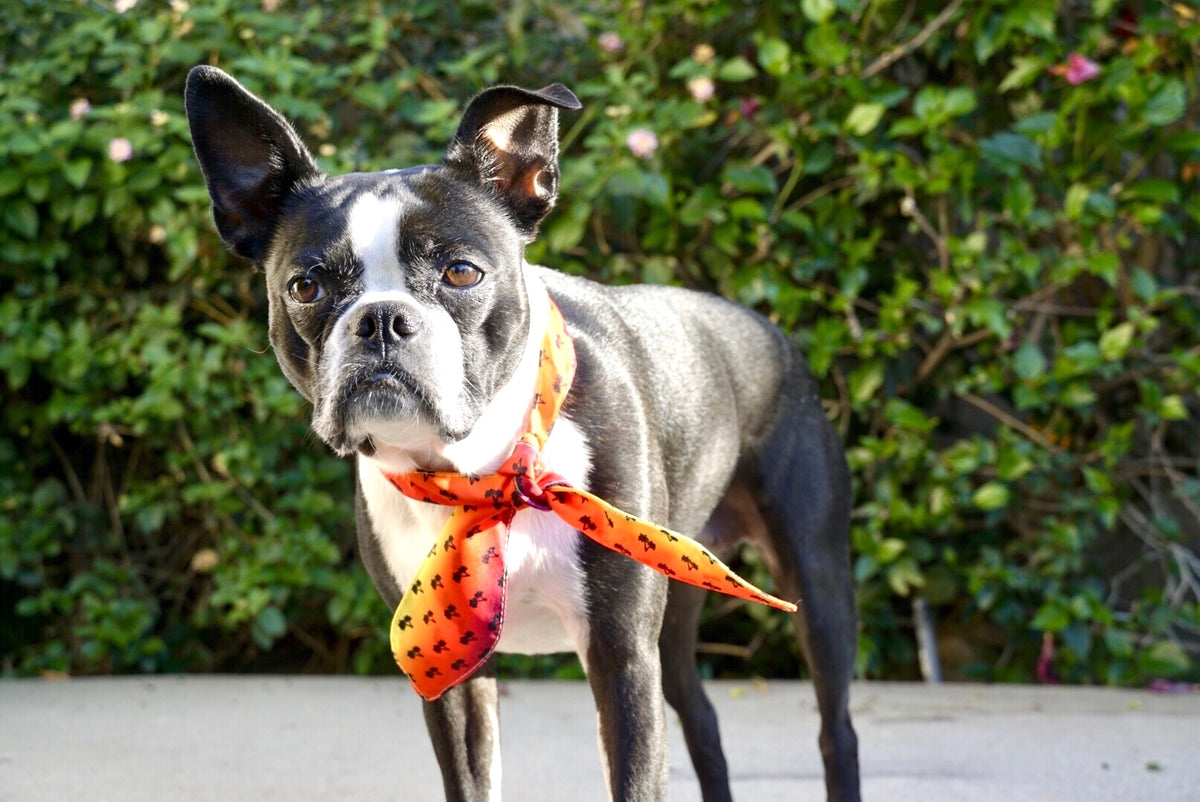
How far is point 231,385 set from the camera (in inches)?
181

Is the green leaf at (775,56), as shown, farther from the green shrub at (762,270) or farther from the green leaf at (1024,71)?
the green leaf at (1024,71)

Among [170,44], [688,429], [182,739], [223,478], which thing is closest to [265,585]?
Result: [223,478]

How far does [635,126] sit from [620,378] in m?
1.92

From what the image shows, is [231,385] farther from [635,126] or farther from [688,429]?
[688,429]

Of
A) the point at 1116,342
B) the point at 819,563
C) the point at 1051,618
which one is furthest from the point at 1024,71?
the point at 819,563

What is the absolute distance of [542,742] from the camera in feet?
12.6

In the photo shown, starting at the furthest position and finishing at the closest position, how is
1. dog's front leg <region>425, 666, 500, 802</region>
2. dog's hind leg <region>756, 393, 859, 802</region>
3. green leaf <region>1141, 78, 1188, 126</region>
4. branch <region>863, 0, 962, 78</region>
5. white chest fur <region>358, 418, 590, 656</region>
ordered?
branch <region>863, 0, 962, 78</region> → green leaf <region>1141, 78, 1188, 126</region> → dog's hind leg <region>756, 393, 859, 802</region> → dog's front leg <region>425, 666, 500, 802</region> → white chest fur <region>358, 418, 590, 656</region>

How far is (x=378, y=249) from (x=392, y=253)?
0.07ft

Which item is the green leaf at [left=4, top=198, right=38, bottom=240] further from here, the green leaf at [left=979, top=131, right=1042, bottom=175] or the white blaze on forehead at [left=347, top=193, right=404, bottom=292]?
the green leaf at [left=979, top=131, right=1042, bottom=175]

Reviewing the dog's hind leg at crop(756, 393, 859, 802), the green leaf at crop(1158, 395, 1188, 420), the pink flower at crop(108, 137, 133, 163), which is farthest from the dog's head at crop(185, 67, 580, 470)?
the green leaf at crop(1158, 395, 1188, 420)

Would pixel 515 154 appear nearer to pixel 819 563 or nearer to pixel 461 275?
pixel 461 275

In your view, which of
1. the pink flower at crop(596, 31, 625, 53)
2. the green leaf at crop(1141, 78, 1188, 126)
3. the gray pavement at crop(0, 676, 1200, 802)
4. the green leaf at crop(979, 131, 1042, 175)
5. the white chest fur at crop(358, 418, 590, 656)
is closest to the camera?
the white chest fur at crop(358, 418, 590, 656)

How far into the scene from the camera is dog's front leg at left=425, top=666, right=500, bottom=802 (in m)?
2.53

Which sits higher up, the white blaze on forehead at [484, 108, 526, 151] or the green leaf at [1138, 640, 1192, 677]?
the white blaze on forehead at [484, 108, 526, 151]
